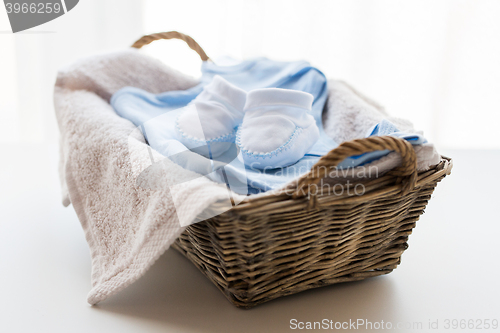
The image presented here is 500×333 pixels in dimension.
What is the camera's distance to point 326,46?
64.9 inches

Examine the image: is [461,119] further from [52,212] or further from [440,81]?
[52,212]

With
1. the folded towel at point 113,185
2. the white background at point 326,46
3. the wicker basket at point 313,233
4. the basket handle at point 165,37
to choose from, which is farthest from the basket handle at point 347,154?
the white background at point 326,46

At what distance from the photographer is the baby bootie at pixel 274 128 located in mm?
801

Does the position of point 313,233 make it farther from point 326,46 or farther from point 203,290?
point 326,46

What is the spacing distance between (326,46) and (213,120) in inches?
36.3

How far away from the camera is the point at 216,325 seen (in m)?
0.67

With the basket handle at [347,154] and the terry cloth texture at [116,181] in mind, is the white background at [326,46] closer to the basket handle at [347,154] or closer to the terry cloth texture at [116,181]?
the terry cloth texture at [116,181]

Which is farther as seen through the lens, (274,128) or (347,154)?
(274,128)

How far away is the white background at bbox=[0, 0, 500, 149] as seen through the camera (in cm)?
154

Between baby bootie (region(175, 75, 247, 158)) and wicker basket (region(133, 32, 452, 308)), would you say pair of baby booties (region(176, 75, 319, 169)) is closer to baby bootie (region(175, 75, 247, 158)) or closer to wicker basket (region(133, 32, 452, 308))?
baby bootie (region(175, 75, 247, 158))

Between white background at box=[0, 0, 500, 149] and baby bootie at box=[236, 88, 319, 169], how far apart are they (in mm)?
783

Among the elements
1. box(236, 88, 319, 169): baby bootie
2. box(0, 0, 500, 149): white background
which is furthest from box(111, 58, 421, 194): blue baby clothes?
box(0, 0, 500, 149): white background

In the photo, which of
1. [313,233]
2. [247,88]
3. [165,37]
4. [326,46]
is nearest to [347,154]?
[313,233]

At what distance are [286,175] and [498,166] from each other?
3.06ft
